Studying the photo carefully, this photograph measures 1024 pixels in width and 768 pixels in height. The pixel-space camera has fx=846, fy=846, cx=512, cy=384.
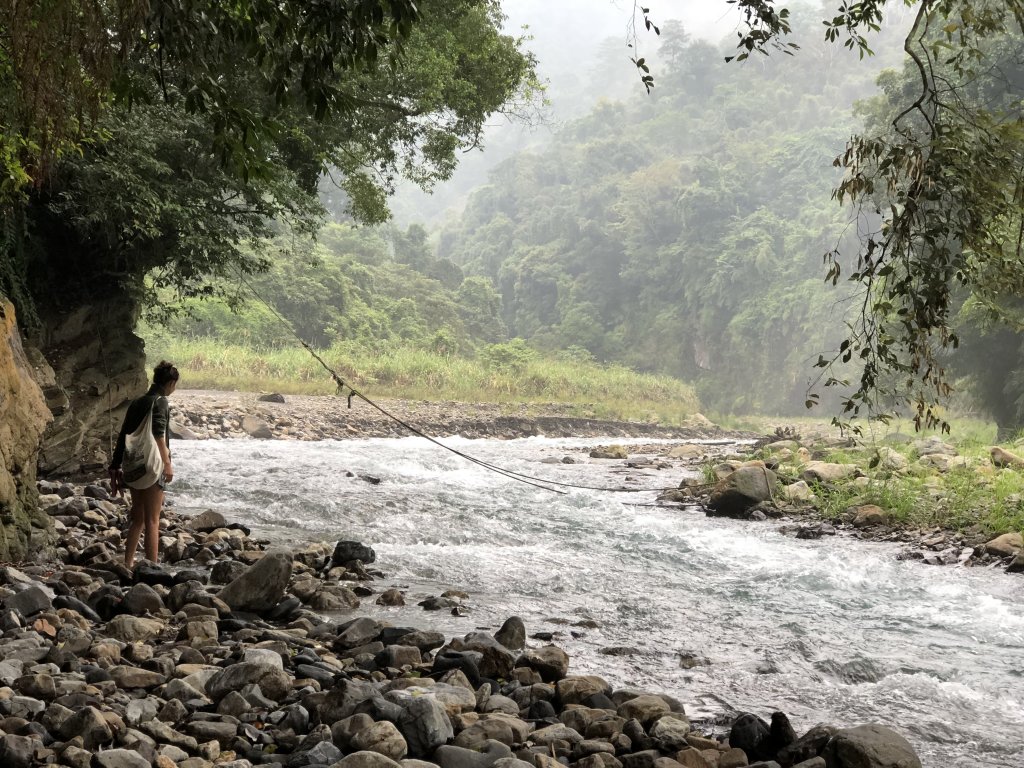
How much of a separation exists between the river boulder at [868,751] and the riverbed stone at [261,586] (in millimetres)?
3310

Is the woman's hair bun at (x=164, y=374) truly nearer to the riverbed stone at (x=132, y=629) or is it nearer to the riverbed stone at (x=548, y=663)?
the riverbed stone at (x=132, y=629)

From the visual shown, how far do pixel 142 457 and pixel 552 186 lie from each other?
59040 mm

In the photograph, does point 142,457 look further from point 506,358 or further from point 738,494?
point 506,358

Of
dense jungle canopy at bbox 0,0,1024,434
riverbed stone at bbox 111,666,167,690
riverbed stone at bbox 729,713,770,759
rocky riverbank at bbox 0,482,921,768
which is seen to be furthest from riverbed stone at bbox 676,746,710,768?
riverbed stone at bbox 111,666,167,690

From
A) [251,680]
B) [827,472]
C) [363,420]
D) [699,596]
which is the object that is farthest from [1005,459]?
[363,420]

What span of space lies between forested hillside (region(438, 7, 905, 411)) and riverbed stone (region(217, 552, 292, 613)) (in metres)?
43.0

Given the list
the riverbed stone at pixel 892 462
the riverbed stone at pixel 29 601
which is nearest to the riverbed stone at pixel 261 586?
the riverbed stone at pixel 29 601

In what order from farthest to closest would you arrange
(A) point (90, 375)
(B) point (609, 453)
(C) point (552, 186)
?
(C) point (552, 186) → (B) point (609, 453) → (A) point (90, 375)

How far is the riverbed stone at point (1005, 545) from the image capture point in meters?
8.02

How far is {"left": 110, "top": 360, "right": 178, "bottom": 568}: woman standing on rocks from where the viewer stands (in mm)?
5555

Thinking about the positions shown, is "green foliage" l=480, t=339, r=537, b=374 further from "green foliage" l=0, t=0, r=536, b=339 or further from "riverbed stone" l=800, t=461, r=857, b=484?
"riverbed stone" l=800, t=461, r=857, b=484

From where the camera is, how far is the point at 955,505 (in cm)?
939

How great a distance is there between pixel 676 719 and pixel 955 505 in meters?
7.05

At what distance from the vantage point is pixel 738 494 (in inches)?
426
